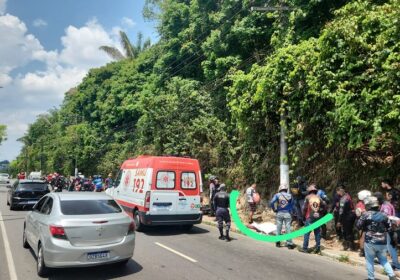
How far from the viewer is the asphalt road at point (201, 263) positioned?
24.2 feet

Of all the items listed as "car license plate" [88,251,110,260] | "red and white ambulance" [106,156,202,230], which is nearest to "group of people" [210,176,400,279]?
"red and white ambulance" [106,156,202,230]

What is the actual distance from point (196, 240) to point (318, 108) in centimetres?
574

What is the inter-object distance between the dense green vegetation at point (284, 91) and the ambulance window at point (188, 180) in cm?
352

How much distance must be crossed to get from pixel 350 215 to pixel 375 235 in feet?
11.3

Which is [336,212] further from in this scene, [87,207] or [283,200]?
[87,207]

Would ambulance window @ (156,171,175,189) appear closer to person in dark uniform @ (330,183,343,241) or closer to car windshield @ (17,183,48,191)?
person in dark uniform @ (330,183,343,241)

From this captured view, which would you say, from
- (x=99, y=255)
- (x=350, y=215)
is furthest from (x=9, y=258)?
(x=350, y=215)

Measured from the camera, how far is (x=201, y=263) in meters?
8.42

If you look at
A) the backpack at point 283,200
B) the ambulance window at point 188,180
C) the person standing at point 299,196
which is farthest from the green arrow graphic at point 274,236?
the ambulance window at point 188,180

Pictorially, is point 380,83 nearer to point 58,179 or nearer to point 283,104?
point 283,104

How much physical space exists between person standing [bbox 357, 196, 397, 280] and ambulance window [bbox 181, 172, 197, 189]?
6.81 m

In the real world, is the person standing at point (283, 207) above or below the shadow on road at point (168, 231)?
above

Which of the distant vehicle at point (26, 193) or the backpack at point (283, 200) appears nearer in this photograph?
the backpack at point (283, 200)

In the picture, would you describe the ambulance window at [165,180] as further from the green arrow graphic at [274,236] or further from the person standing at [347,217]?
the person standing at [347,217]
